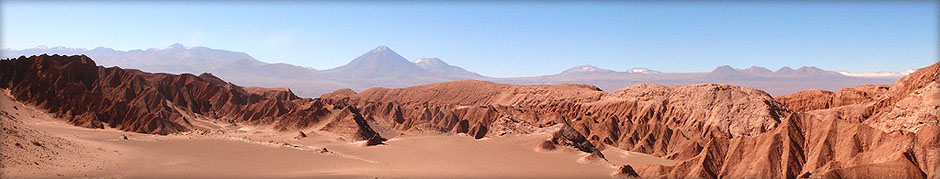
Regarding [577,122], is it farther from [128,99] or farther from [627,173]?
[128,99]

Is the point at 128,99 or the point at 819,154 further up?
the point at 819,154

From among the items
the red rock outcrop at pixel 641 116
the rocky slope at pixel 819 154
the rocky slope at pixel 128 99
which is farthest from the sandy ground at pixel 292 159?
the rocky slope at pixel 128 99

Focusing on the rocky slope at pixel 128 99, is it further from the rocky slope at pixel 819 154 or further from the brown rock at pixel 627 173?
the rocky slope at pixel 819 154

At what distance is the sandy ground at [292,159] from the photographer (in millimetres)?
33938

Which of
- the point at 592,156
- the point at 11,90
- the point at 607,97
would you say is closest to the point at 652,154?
the point at 607,97

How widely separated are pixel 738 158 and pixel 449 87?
4984 inches

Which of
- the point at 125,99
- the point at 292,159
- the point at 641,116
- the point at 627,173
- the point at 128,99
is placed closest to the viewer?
the point at 627,173

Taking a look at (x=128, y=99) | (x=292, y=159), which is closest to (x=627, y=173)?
(x=292, y=159)

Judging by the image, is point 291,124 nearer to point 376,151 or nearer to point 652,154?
point 376,151

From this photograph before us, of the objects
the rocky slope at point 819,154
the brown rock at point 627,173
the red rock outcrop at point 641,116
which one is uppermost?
the rocky slope at point 819,154

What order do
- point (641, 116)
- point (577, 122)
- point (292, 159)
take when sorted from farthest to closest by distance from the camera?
point (641, 116), point (577, 122), point (292, 159)

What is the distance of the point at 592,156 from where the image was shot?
42.2 meters

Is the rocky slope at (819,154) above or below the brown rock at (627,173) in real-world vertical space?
above

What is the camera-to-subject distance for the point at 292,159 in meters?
44.8
